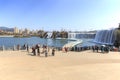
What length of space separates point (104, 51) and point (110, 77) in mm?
21044

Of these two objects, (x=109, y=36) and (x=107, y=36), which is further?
(x=107, y=36)

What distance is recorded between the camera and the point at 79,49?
41125 mm

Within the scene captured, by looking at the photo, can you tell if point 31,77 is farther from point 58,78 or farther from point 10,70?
point 10,70

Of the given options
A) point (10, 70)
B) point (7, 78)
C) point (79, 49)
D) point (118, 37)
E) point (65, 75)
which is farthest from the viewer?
point (118, 37)

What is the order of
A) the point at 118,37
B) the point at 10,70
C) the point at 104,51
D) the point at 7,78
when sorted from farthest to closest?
the point at 118,37, the point at 104,51, the point at 10,70, the point at 7,78

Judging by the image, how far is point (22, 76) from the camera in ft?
57.1

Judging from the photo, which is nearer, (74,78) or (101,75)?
(74,78)

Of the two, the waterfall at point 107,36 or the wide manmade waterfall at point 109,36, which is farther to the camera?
the waterfall at point 107,36

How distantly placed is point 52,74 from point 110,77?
439 centimetres

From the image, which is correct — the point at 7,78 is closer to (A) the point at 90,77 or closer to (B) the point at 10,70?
(B) the point at 10,70

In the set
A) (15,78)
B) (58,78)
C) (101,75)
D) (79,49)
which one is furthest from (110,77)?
(79,49)

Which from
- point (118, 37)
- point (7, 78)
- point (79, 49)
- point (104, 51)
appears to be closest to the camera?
point (7, 78)

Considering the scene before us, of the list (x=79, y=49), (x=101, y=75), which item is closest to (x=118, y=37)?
(x=79, y=49)

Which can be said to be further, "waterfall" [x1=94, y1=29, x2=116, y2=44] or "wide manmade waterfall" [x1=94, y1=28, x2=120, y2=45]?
"waterfall" [x1=94, y1=29, x2=116, y2=44]
